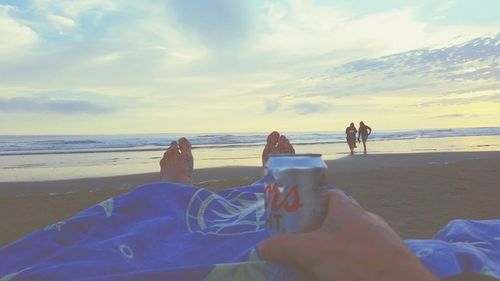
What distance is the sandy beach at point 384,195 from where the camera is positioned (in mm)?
5511

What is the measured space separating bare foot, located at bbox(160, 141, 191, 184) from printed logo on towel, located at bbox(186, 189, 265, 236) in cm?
299

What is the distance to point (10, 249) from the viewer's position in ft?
5.59

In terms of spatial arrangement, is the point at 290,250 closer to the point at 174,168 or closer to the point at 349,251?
the point at 349,251

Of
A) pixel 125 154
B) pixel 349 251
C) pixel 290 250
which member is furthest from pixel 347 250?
pixel 125 154

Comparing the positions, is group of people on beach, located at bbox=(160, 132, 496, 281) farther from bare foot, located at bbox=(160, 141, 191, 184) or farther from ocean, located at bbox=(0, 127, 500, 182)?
ocean, located at bbox=(0, 127, 500, 182)

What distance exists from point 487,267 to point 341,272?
73 cm

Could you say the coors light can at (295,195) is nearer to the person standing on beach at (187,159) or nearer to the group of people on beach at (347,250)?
the group of people on beach at (347,250)

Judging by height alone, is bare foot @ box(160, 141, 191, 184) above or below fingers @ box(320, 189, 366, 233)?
below

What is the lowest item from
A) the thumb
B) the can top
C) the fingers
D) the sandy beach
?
the sandy beach

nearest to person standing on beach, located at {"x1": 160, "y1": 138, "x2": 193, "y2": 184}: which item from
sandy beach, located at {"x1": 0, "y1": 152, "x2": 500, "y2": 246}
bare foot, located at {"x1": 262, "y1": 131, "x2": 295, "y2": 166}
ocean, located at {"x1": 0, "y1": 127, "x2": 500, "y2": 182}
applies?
bare foot, located at {"x1": 262, "y1": 131, "x2": 295, "y2": 166}

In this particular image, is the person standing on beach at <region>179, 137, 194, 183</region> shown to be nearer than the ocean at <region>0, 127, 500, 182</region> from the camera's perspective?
Yes

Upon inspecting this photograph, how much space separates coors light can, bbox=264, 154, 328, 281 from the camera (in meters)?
0.97

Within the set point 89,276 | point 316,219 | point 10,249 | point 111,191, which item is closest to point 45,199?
point 111,191

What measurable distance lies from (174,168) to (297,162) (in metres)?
4.39
